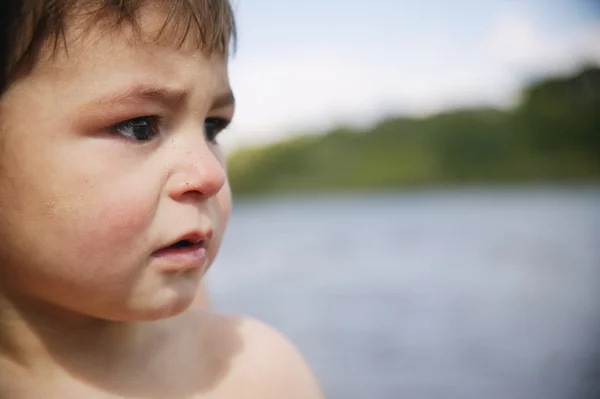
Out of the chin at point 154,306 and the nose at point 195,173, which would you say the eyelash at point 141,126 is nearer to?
the nose at point 195,173

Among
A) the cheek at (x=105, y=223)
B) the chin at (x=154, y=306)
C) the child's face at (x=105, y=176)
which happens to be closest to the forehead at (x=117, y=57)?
the child's face at (x=105, y=176)

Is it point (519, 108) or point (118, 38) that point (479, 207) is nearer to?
point (519, 108)

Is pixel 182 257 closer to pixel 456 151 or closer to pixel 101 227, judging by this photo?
pixel 101 227

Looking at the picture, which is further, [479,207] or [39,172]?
[479,207]

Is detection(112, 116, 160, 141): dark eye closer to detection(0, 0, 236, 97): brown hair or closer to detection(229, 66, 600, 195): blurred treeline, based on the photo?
detection(0, 0, 236, 97): brown hair

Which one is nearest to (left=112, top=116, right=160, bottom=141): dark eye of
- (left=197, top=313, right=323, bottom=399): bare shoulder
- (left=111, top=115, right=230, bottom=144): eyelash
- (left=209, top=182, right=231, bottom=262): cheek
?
(left=111, top=115, right=230, bottom=144): eyelash

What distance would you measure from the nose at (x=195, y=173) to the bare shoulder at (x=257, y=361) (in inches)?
10.0

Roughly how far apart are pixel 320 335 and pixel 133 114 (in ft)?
7.90

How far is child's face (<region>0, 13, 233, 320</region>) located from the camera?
2.33ft

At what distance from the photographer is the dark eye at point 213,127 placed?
86 cm

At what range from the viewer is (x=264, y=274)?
4008 millimetres

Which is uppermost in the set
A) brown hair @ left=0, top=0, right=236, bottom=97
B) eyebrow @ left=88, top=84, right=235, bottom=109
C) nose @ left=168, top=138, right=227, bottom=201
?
brown hair @ left=0, top=0, right=236, bottom=97

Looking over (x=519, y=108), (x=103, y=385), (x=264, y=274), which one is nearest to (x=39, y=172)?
(x=103, y=385)

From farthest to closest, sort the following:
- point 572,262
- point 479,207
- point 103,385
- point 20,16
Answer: point 479,207 → point 572,262 → point 103,385 → point 20,16
